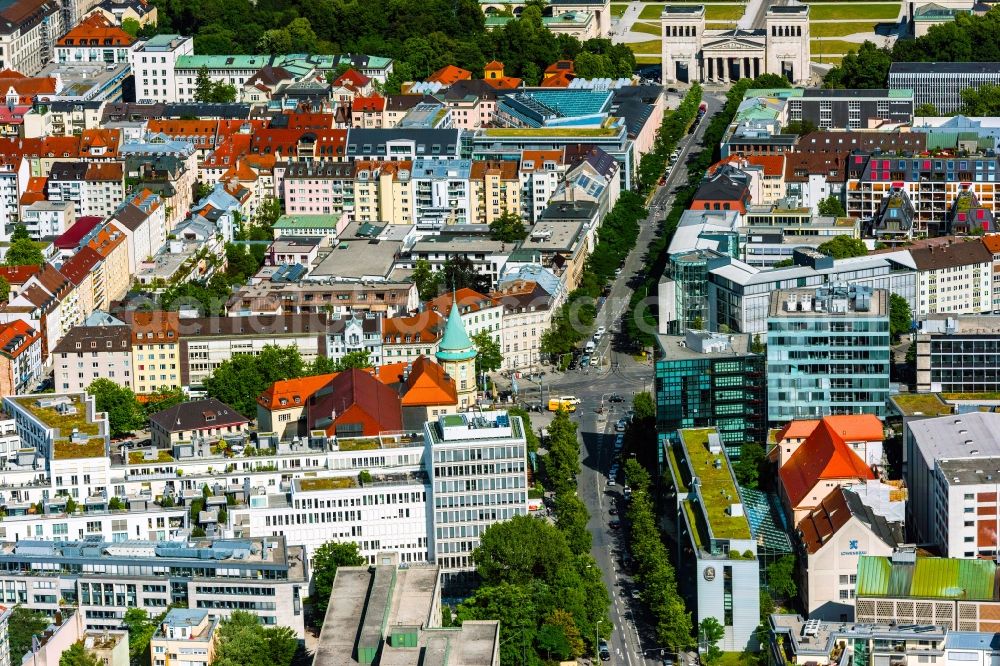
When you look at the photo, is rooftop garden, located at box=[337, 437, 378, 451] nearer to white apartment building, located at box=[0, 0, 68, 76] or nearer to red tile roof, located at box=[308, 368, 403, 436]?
red tile roof, located at box=[308, 368, 403, 436]

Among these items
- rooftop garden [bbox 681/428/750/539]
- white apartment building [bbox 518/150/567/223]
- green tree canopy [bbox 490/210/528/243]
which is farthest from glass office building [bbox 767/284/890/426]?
white apartment building [bbox 518/150/567/223]

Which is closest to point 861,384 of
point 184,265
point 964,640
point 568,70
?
point 964,640

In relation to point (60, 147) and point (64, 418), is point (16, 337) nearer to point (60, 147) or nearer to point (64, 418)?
point (64, 418)

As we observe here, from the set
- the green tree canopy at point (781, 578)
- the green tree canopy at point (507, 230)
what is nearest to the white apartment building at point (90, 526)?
the green tree canopy at point (781, 578)

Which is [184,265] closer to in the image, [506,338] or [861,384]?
[506,338]

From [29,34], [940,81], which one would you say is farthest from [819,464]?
[29,34]

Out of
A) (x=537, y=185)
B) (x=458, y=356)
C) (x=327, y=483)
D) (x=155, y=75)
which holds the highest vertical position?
(x=155, y=75)
